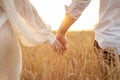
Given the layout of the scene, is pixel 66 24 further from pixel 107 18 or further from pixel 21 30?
pixel 21 30

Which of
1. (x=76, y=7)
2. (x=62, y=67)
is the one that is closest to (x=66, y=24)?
(x=76, y=7)

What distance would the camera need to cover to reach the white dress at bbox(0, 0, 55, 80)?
2617 millimetres

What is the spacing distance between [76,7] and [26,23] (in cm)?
59

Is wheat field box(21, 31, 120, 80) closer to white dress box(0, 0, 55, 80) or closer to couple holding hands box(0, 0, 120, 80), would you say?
couple holding hands box(0, 0, 120, 80)

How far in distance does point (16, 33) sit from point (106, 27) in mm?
894

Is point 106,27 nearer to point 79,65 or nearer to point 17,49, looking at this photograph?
point 79,65

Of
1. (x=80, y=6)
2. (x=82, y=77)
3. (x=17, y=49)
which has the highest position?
(x=80, y=6)

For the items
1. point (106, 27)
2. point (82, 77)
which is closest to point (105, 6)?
point (106, 27)

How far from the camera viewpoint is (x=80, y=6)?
3287 mm

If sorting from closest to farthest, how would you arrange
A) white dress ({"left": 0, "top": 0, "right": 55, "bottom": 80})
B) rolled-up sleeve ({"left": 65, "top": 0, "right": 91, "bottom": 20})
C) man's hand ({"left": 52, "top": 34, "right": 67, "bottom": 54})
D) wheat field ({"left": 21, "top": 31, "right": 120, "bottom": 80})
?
white dress ({"left": 0, "top": 0, "right": 55, "bottom": 80}) → man's hand ({"left": 52, "top": 34, "right": 67, "bottom": 54}) → rolled-up sleeve ({"left": 65, "top": 0, "right": 91, "bottom": 20}) → wheat field ({"left": 21, "top": 31, "right": 120, "bottom": 80})

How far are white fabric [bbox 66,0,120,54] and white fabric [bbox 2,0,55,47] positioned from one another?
45 centimetres

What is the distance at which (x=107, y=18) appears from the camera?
340 cm

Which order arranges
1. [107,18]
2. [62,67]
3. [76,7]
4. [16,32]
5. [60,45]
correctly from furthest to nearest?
[62,67] → [107,18] → [76,7] → [60,45] → [16,32]

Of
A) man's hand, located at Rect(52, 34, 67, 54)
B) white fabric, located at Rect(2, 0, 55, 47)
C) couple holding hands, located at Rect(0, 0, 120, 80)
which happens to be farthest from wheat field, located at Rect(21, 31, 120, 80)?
white fabric, located at Rect(2, 0, 55, 47)
